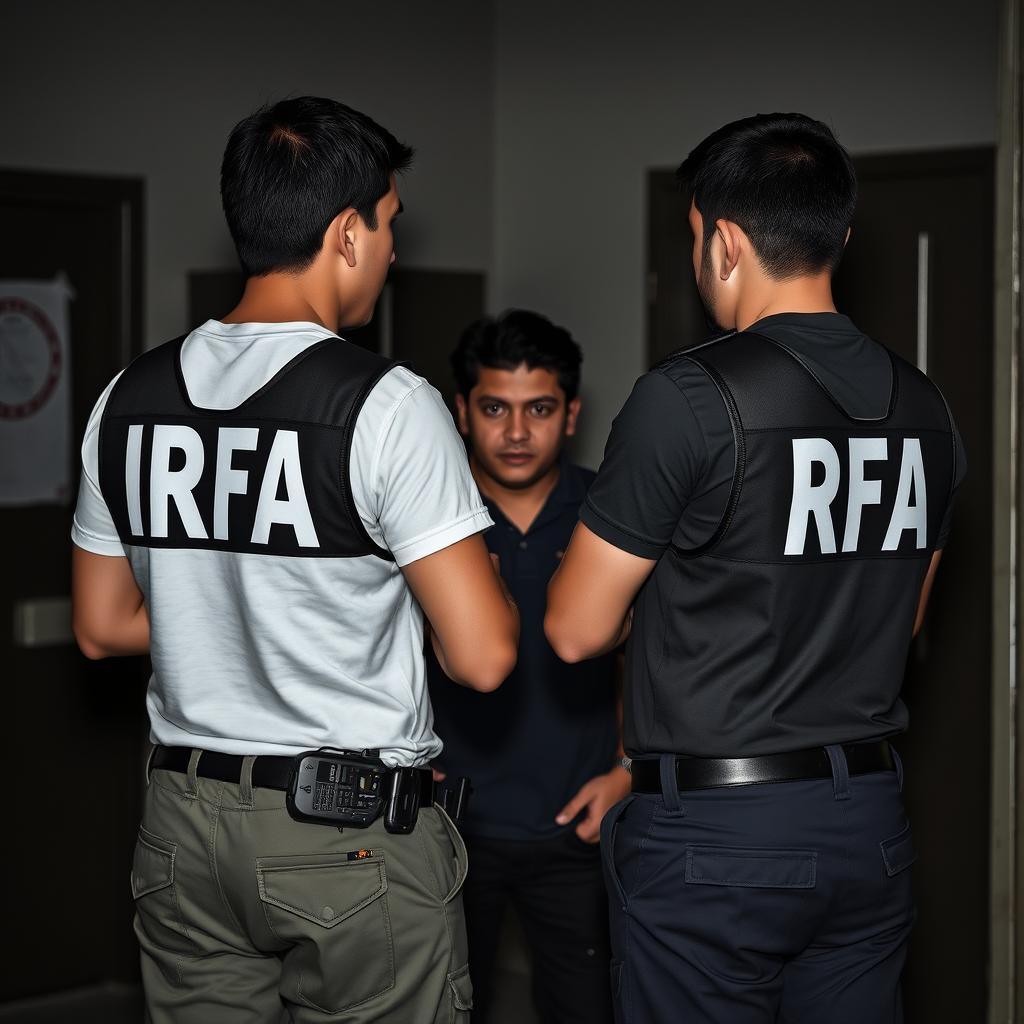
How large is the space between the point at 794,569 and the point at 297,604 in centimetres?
60

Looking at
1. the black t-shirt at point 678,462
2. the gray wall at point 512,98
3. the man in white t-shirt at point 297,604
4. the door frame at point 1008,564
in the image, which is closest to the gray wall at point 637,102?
the gray wall at point 512,98

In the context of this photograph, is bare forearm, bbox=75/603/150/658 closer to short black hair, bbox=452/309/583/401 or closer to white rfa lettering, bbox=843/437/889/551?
white rfa lettering, bbox=843/437/889/551

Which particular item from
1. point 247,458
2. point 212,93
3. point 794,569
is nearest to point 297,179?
point 247,458

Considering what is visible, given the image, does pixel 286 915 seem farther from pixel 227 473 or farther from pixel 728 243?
pixel 728 243

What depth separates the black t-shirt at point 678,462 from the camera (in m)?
1.57

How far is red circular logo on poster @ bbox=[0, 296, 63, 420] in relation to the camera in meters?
3.45

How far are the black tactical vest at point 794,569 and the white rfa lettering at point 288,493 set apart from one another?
18.2 inches

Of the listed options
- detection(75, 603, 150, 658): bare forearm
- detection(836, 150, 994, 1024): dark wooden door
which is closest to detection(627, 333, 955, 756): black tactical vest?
detection(75, 603, 150, 658): bare forearm

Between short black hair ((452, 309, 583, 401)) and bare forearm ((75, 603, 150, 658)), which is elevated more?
short black hair ((452, 309, 583, 401))

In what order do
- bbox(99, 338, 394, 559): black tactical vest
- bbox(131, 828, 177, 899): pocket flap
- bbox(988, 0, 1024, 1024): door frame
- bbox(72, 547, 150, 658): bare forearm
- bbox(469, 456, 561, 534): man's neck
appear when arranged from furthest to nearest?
bbox(988, 0, 1024, 1024): door frame
bbox(469, 456, 561, 534): man's neck
bbox(72, 547, 150, 658): bare forearm
bbox(131, 828, 177, 899): pocket flap
bbox(99, 338, 394, 559): black tactical vest

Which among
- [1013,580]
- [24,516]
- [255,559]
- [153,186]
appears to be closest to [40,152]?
[153,186]

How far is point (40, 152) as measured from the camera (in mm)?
3393

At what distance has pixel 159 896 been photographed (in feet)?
5.39

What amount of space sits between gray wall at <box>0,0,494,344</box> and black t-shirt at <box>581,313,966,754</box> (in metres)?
2.28
